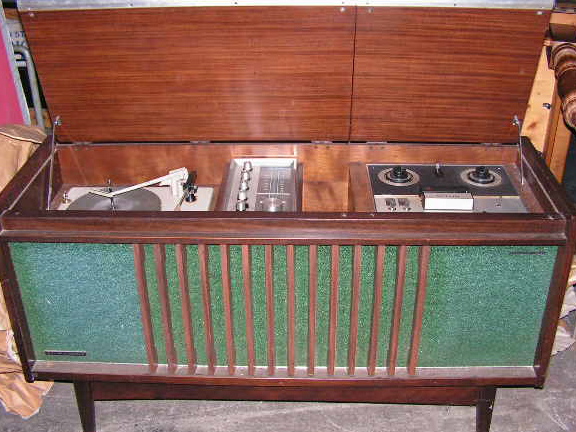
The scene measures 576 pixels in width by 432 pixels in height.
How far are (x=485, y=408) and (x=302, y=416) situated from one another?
1.70 feet

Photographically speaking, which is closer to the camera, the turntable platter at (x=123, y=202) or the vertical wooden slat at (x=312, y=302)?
the vertical wooden slat at (x=312, y=302)

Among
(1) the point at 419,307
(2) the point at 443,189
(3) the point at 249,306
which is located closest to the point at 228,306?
(3) the point at 249,306

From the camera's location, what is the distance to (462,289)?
4.72 ft

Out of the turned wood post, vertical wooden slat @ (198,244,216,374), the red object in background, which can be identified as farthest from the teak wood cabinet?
the red object in background

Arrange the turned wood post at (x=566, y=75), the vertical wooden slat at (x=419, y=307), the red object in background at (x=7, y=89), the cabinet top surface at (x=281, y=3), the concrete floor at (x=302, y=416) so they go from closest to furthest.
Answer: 1. the vertical wooden slat at (x=419, y=307)
2. the cabinet top surface at (x=281, y=3)
3. the turned wood post at (x=566, y=75)
4. the concrete floor at (x=302, y=416)
5. the red object in background at (x=7, y=89)

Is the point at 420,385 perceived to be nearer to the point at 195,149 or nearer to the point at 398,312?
the point at 398,312

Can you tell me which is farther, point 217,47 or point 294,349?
point 217,47

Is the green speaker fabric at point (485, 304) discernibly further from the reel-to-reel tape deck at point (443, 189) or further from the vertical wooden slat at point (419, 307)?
the reel-to-reel tape deck at point (443, 189)

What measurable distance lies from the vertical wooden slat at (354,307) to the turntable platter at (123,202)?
0.64 m

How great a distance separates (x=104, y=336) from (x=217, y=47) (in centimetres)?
78

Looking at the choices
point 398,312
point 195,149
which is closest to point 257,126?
point 195,149

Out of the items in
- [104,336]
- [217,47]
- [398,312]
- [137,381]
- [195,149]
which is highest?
[217,47]

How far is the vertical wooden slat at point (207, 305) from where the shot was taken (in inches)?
55.3

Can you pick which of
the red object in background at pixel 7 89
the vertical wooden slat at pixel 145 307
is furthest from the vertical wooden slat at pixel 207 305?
the red object in background at pixel 7 89
